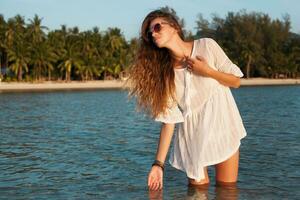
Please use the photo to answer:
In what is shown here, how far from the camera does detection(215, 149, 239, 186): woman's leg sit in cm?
544

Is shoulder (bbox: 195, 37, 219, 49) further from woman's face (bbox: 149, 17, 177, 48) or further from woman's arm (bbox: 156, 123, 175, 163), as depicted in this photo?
woman's arm (bbox: 156, 123, 175, 163)

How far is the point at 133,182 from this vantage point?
9203 mm

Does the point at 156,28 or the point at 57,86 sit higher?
the point at 156,28

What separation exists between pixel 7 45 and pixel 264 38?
70459 millimetres

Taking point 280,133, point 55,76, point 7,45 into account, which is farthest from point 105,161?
point 55,76

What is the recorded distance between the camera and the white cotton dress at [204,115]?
16.2 feet

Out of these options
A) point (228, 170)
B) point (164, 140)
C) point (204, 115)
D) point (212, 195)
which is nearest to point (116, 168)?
point (212, 195)

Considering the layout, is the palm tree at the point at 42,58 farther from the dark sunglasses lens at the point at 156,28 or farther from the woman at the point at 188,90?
the dark sunglasses lens at the point at 156,28

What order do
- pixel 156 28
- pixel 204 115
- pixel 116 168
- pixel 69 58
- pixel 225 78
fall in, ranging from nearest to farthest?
pixel 156 28 < pixel 225 78 < pixel 204 115 < pixel 116 168 < pixel 69 58

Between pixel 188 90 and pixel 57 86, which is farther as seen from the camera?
pixel 57 86

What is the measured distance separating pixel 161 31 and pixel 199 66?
49 cm

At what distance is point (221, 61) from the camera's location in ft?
16.3

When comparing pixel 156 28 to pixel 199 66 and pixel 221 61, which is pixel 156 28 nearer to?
pixel 199 66

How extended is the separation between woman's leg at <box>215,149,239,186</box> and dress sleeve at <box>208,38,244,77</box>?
978mm
